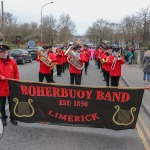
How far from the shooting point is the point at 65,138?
5.48 m

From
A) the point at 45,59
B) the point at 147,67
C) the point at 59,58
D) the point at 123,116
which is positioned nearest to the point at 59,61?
the point at 59,58

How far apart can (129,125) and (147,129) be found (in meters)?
0.93

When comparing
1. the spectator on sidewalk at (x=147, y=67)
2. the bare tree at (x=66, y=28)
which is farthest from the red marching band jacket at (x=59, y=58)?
the bare tree at (x=66, y=28)

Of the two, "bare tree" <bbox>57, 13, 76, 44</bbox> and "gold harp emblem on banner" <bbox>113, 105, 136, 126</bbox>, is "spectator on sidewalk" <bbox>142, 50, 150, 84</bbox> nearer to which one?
"gold harp emblem on banner" <bbox>113, 105, 136, 126</bbox>

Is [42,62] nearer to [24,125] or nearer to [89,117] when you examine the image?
[24,125]

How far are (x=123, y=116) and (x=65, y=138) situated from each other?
46.2 inches

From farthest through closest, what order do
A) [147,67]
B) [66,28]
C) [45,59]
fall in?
[66,28] < [147,67] < [45,59]

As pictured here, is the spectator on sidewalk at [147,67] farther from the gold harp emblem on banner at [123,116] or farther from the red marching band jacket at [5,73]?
the red marching band jacket at [5,73]

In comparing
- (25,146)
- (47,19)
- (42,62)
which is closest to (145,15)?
(42,62)

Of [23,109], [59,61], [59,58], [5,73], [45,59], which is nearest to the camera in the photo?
[23,109]

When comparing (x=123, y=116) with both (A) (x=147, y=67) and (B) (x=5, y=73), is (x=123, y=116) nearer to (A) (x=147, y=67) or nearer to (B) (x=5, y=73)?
(B) (x=5, y=73)

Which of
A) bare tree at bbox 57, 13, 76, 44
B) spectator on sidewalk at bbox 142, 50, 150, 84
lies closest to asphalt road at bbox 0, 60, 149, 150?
spectator on sidewalk at bbox 142, 50, 150, 84

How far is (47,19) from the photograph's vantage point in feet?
258

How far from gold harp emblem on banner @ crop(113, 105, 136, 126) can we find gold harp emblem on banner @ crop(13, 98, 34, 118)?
5.49 ft
